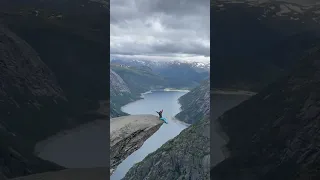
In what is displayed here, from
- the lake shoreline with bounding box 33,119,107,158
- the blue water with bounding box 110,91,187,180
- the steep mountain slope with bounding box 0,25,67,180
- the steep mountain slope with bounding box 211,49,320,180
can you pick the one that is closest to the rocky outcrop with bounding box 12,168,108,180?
the steep mountain slope with bounding box 0,25,67,180

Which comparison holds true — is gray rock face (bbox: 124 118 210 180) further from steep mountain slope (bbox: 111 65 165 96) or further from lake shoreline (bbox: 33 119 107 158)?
lake shoreline (bbox: 33 119 107 158)

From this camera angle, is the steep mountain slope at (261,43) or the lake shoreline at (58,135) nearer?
the lake shoreline at (58,135)

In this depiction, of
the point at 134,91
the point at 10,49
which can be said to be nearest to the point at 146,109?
the point at 134,91

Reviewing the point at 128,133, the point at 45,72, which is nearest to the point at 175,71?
the point at 128,133

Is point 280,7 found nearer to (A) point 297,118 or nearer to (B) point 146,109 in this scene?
(A) point 297,118

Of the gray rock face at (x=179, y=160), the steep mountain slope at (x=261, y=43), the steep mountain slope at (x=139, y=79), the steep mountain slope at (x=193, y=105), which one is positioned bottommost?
the gray rock face at (x=179, y=160)

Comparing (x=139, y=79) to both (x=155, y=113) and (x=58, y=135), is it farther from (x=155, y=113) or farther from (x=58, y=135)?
(x=58, y=135)

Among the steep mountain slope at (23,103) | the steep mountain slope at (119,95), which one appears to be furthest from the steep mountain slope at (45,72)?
the steep mountain slope at (119,95)

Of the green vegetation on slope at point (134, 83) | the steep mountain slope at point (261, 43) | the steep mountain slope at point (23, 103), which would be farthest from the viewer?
the green vegetation on slope at point (134, 83)

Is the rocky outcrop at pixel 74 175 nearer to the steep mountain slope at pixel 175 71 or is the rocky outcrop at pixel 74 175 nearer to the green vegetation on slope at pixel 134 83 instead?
the green vegetation on slope at pixel 134 83
